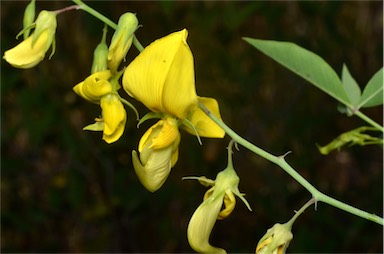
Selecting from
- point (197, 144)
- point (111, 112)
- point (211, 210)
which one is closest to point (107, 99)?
point (111, 112)

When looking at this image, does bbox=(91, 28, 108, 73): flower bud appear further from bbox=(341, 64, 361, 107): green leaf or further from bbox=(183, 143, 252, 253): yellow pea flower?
bbox=(341, 64, 361, 107): green leaf

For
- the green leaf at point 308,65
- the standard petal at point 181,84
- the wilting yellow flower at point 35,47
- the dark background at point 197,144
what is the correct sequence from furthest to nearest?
1. the dark background at point 197,144
2. the green leaf at point 308,65
3. the wilting yellow flower at point 35,47
4. the standard petal at point 181,84

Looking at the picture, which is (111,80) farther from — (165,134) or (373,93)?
(373,93)

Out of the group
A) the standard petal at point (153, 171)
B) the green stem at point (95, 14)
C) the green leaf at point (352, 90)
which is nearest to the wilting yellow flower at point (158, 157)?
the standard petal at point (153, 171)

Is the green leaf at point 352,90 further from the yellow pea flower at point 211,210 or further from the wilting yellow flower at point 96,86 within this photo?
the wilting yellow flower at point 96,86

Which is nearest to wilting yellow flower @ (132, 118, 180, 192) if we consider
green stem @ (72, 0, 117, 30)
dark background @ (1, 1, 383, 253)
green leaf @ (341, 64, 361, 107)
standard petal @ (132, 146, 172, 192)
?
standard petal @ (132, 146, 172, 192)

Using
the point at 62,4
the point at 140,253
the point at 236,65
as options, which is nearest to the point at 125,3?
the point at 62,4

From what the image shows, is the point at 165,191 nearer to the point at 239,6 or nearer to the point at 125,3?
the point at 239,6
